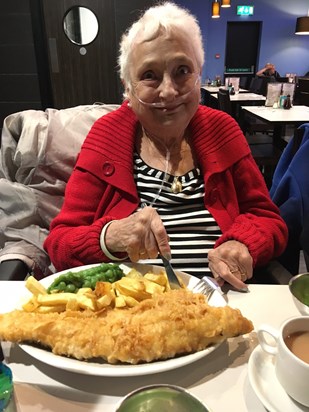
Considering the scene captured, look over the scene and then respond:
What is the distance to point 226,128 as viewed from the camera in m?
1.45

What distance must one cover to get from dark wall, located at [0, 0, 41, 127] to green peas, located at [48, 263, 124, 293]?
414cm

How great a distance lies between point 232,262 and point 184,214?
34cm

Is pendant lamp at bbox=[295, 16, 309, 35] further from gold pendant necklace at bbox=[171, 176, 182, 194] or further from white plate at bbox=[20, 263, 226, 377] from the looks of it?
white plate at bbox=[20, 263, 226, 377]

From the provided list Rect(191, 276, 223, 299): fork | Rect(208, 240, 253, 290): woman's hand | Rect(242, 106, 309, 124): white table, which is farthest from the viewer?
Rect(242, 106, 309, 124): white table

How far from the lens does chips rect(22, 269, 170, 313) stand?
2.67ft

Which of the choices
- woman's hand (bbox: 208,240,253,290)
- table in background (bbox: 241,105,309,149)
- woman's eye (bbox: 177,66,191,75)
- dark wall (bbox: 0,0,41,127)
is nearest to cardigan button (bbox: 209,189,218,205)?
woman's hand (bbox: 208,240,253,290)

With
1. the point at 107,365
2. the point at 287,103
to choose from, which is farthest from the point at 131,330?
the point at 287,103

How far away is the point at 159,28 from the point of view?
1.27m

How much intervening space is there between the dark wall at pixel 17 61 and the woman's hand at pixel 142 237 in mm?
4021

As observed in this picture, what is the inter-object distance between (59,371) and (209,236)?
0.75 meters

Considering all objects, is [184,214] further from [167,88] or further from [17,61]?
[17,61]

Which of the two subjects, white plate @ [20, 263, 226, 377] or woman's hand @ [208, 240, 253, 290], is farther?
woman's hand @ [208, 240, 253, 290]

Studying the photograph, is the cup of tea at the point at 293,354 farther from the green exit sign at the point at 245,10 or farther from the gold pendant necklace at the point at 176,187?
the green exit sign at the point at 245,10

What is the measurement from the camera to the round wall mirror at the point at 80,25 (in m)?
4.39
